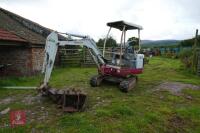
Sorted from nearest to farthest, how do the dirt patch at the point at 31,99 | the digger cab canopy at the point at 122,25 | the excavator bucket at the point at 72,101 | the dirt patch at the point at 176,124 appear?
the dirt patch at the point at 176,124 < the excavator bucket at the point at 72,101 < the dirt patch at the point at 31,99 < the digger cab canopy at the point at 122,25

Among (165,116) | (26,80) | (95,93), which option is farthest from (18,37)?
(165,116)

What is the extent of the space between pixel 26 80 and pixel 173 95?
6.64m

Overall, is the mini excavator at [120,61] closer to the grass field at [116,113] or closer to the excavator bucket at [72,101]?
the grass field at [116,113]

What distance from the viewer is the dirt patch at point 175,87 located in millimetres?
10169

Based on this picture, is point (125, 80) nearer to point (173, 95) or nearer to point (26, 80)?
→ point (173, 95)

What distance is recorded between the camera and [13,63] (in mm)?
13586

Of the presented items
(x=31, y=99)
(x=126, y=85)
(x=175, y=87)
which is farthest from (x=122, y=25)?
(x=31, y=99)

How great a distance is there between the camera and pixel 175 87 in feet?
35.3

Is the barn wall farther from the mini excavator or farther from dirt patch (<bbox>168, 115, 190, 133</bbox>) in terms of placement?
dirt patch (<bbox>168, 115, 190, 133</bbox>)

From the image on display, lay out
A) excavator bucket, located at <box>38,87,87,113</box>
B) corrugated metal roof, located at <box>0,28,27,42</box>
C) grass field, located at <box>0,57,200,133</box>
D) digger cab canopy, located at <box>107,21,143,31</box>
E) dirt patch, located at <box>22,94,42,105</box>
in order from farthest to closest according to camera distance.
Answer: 1. corrugated metal roof, located at <box>0,28,27,42</box>
2. digger cab canopy, located at <box>107,21,143,31</box>
3. dirt patch, located at <box>22,94,42,105</box>
4. excavator bucket, located at <box>38,87,87,113</box>
5. grass field, located at <box>0,57,200,133</box>

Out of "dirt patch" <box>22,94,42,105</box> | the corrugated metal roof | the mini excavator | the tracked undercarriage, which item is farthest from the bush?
"dirt patch" <box>22,94,42,105</box>

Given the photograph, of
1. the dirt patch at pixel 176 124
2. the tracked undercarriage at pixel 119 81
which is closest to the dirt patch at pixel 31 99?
the tracked undercarriage at pixel 119 81

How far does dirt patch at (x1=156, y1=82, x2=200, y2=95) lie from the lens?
10.2m

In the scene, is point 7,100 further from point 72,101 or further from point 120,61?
point 120,61
